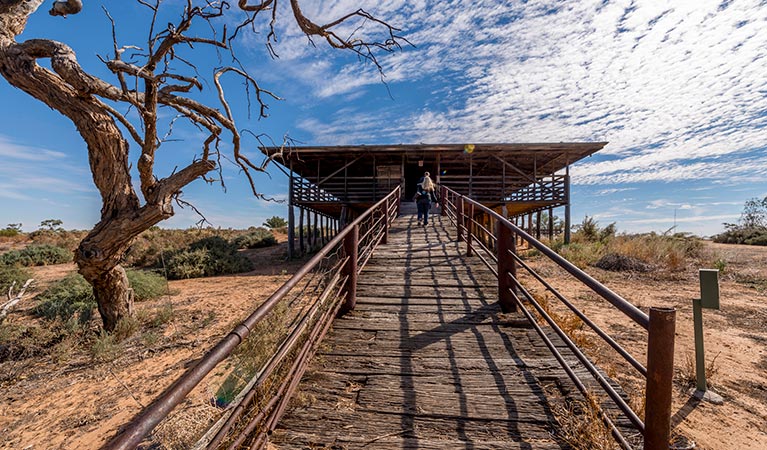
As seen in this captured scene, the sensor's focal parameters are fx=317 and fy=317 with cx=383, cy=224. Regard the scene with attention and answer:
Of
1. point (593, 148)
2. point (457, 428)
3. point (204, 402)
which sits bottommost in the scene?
point (204, 402)

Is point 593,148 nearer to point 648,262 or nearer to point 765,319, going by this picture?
point 648,262

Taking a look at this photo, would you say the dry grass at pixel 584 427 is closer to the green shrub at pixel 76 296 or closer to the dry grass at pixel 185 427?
the dry grass at pixel 185 427

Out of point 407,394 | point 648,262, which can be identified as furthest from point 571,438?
point 648,262

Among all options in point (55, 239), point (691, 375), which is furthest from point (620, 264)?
point (55, 239)

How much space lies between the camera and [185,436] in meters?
2.92

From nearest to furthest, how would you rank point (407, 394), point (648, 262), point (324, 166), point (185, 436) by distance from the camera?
1. point (407, 394)
2. point (185, 436)
3. point (648, 262)
4. point (324, 166)

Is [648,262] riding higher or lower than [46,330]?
higher

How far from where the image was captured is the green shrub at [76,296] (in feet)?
23.8

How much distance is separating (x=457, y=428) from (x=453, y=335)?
1203 millimetres

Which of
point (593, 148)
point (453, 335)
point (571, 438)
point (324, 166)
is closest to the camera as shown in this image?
Answer: point (571, 438)

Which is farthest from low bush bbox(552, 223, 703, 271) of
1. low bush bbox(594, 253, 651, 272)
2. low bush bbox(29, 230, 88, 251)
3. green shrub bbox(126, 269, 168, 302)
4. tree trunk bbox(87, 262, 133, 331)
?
low bush bbox(29, 230, 88, 251)

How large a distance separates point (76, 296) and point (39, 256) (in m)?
11.5

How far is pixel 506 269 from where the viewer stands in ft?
12.2

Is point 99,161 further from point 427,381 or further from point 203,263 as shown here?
point 203,263
